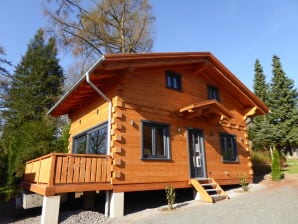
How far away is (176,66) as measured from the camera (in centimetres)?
1177

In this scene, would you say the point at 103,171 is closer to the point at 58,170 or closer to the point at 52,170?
the point at 58,170

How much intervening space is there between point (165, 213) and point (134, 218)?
0.98m

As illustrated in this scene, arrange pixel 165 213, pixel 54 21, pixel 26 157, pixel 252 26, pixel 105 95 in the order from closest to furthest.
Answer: pixel 165 213 → pixel 105 95 → pixel 252 26 → pixel 26 157 → pixel 54 21

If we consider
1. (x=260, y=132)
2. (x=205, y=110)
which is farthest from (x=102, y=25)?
(x=260, y=132)

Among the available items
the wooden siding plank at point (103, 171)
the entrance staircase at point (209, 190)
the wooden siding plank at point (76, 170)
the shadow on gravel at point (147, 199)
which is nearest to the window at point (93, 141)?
the wooden siding plank at point (103, 171)

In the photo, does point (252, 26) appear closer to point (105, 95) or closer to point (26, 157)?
point (105, 95)

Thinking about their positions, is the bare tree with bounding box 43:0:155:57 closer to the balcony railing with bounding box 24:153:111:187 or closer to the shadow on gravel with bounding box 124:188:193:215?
the balcony railing with bounding box 24:153:111:187

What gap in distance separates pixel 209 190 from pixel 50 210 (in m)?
5.93

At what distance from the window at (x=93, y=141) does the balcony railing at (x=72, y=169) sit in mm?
1457

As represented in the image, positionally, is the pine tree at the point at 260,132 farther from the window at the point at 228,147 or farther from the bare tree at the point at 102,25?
the bare tree at the point at 102,25

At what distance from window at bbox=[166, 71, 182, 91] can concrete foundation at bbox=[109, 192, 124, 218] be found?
5304 millimetres

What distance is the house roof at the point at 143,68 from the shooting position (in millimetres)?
8453

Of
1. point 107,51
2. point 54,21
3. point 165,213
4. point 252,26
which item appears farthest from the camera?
point 107,51

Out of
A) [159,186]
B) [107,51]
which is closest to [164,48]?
[107,51]
